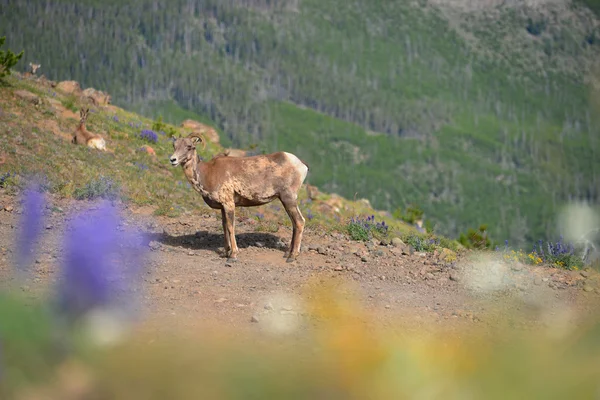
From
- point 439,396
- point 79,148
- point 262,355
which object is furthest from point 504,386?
point 79,148

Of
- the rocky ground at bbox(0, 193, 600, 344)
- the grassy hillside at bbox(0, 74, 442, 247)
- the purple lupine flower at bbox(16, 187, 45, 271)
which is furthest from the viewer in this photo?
the grassy hillside at bbox(0, 74, 442, 247)

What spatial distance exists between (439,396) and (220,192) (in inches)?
463

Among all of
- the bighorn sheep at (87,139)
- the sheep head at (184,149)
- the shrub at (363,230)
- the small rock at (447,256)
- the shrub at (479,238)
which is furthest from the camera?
the bighorn sheep at (87,139)

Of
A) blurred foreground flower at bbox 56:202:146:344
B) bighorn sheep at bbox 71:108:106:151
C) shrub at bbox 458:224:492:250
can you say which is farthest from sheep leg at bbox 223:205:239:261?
bighorn sheep at bbox 71:108:106:151

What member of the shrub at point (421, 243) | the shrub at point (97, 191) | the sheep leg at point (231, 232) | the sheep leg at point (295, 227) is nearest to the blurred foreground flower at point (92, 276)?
the sheep leg at point (231, 232)

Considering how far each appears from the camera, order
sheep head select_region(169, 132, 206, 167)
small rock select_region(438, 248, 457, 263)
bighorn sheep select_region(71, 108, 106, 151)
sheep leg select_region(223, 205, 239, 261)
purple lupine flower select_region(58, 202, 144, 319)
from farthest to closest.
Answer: bighorn sheep select_region(71, 108, 106, 151)
small rock select_region(438, 248, 457, 263)
sheep head select_region(169, 132, 206, 167)
sheep leg select_region(223, 205, 239, 261)
purple lupine flower select_region(58, 202, 144, 319)

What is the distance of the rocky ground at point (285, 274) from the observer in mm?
8203

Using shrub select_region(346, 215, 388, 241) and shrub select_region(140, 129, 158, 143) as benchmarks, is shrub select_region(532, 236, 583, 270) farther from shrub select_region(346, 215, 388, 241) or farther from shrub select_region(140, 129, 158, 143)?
shrub select_region(140, 129, 158, 143)

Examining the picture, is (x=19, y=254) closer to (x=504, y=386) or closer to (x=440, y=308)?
(x=504, y=386)

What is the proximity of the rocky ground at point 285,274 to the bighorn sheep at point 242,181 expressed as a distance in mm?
934

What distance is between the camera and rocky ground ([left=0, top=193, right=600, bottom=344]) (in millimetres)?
8203

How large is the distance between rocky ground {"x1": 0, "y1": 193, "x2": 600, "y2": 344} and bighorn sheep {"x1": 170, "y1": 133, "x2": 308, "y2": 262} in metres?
0.93

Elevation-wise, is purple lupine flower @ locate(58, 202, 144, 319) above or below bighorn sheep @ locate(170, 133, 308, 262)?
above

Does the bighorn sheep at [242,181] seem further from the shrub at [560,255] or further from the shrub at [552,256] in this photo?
the shrub at [560,255]
